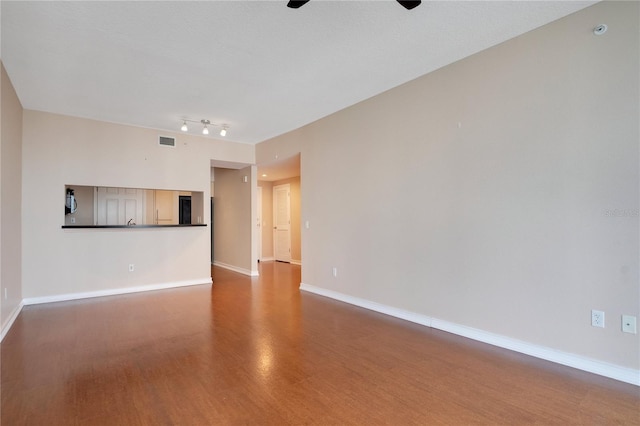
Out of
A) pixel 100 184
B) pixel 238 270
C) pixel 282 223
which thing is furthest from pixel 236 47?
pixel 282 223

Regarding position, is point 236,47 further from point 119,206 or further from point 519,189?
point 119,206

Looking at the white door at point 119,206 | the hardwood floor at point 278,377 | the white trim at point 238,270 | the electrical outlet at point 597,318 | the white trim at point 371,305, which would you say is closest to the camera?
the hardwood floor at point 278,377

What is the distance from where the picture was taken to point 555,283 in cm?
254

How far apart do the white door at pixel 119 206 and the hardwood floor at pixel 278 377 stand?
2.59m

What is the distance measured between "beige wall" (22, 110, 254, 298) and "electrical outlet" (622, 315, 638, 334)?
5.61 m

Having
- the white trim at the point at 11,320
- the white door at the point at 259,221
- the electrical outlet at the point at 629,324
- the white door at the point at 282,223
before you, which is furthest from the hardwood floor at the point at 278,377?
the white door at the point at 259,221

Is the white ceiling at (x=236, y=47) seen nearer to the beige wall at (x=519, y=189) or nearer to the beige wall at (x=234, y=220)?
the beige wall at (x=519, y=189)

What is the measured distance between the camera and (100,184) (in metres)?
4.88

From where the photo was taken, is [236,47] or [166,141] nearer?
[236,47]

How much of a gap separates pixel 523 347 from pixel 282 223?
6.65 meters

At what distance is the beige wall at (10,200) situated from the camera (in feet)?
10.5

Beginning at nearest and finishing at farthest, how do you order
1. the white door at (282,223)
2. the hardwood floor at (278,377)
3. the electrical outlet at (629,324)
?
the hardwood floor at (278,377) → the electrical outlet at (629,324) → the white door at (282,223)

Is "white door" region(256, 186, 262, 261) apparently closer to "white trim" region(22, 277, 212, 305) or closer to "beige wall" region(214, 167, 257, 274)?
"beige wall" region(214, 167, 257, 274)

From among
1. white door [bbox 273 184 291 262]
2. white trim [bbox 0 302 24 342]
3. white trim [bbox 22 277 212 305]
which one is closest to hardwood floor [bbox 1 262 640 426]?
white trim [bbox 0 302 24 342]
